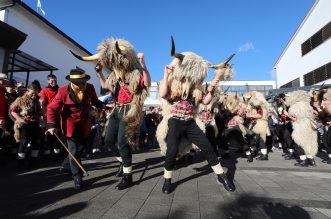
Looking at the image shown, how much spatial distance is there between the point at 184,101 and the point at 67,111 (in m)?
1.80

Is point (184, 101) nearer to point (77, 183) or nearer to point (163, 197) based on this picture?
point (163, 197)

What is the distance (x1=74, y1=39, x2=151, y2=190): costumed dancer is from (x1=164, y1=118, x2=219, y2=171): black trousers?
58 centimetres

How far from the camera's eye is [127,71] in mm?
4102

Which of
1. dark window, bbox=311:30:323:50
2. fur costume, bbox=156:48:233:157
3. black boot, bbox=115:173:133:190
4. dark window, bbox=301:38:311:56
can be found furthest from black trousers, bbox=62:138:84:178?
dark window, bbox=301:38:311:56

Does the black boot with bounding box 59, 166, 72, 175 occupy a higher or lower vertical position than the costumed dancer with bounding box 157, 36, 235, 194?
lower

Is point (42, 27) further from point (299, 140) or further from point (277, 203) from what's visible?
point (277, 203)

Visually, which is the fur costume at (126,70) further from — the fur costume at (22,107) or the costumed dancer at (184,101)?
the fur costume at (22,107)

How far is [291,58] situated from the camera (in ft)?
85.8

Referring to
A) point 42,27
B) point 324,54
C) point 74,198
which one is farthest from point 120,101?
point 324,54

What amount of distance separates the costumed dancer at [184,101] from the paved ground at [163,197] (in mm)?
431

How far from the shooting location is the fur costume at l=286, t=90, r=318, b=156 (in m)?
6.06

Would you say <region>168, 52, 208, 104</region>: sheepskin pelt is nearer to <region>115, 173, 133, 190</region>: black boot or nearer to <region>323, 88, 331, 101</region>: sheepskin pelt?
<region>115, 173, 133, 190</region>: black boot

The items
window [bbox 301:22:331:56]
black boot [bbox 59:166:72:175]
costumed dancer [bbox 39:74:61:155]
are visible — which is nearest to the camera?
black boot [bbox 59:166:72:175]

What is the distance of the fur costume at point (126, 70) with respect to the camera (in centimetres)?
393
